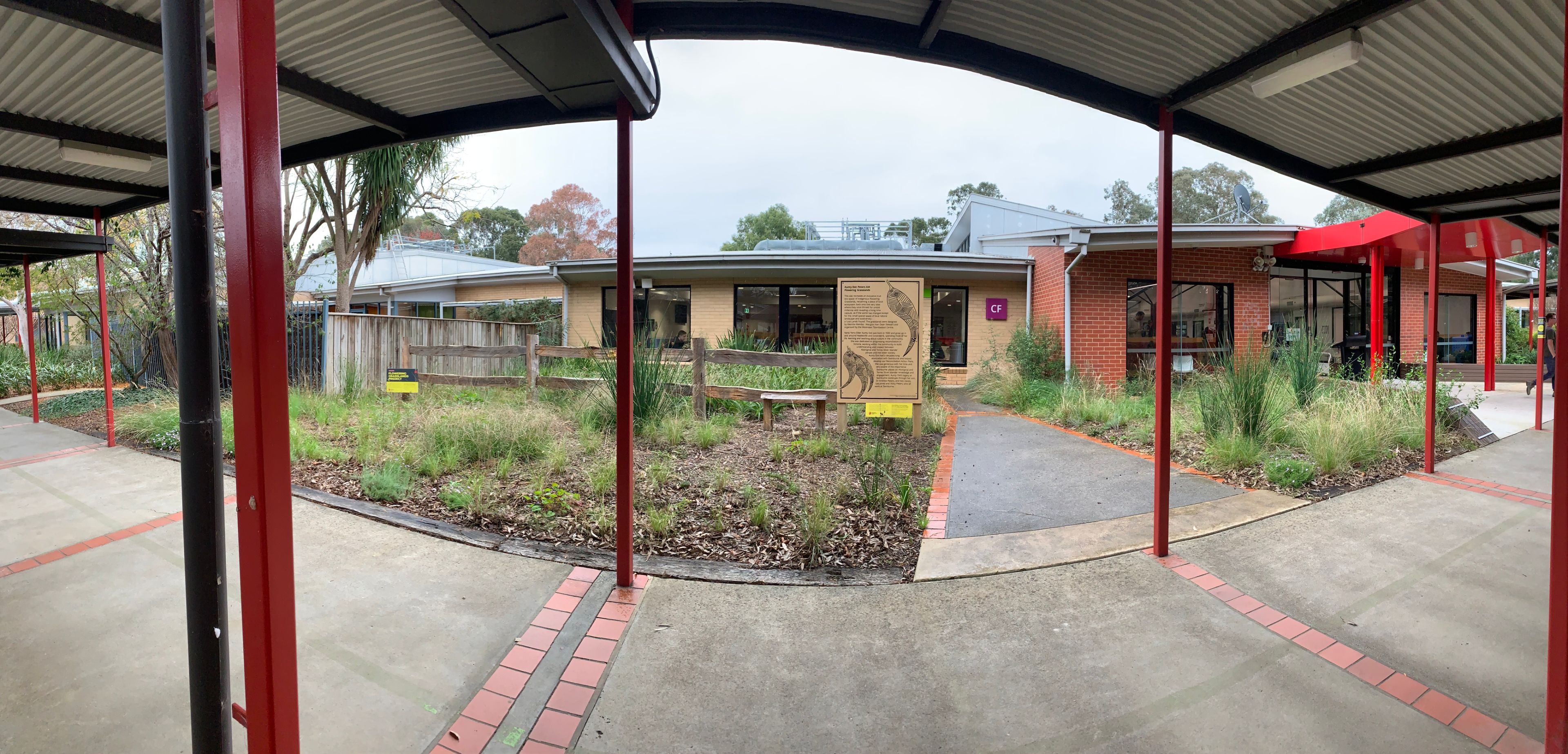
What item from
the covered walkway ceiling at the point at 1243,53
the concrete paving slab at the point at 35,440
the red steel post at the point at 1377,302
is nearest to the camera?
the covered walkway ceiling at the point at 1243,53

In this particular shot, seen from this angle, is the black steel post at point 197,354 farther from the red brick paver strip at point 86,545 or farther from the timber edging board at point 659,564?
the red brick paver strip at point 86,545

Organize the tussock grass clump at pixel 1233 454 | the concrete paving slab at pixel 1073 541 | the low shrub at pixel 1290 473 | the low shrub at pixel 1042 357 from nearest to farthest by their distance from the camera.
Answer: the concrete paving slab at pixel 1073 541, the low shrub at pixel 1290 473, the tussock grass clump at pixel 1233 454, the low shrub at pixel 1042 357

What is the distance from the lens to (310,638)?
8.86 ft

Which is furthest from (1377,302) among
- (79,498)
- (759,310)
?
(79,498)

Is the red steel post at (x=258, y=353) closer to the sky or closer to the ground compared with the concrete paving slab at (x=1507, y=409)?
closer to the sky

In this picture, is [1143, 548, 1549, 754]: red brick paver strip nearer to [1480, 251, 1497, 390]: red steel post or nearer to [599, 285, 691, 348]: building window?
[1480, 251, 1497, 390]: red steel post

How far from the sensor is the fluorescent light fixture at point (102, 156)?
14.4 ft

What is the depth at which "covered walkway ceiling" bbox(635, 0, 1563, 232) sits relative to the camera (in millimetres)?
2842

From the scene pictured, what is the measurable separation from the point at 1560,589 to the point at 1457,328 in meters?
20.8

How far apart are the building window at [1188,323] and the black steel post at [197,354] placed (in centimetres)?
1272

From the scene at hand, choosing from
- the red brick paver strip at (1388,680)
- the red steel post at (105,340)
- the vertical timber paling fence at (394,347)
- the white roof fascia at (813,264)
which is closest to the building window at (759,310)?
the white roof fascia at (813,264)

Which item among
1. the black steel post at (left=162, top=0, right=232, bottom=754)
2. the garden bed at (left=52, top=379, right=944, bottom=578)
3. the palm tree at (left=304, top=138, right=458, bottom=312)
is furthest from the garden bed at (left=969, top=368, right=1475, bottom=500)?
the palm tree at (left=304, top=138, right=458, bottom=312)

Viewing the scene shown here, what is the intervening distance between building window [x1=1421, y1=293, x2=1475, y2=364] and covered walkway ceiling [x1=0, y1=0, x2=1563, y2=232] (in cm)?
1563

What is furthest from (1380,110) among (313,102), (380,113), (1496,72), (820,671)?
(313,102)
